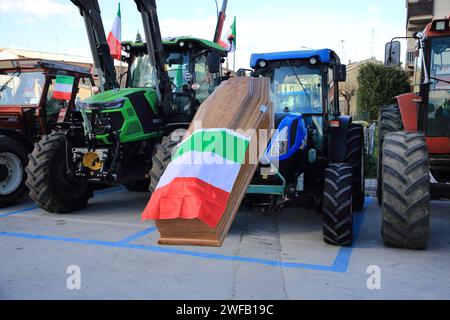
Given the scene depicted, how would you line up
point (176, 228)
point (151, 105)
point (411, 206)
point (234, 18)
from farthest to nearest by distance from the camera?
1. point (234, 18)
2. point (151, 105)
3. point (411, 206)
4. point (176, 228)

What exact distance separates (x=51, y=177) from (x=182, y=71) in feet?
9.16

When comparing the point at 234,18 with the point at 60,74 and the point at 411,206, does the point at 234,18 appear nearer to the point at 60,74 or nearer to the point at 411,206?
the point at 60,74

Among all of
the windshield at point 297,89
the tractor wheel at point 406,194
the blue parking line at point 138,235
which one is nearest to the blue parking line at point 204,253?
the blue parking line at point 138,235

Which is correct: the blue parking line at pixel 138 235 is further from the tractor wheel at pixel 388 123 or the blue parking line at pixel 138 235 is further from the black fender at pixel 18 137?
the tractor wheel at pixel 388 123

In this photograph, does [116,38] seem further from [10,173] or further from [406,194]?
[406,194]

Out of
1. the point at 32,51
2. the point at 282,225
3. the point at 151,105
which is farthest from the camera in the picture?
the point at 32,51

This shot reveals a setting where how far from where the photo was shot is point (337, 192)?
5.13 meters

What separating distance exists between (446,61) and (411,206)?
2101 millimetres

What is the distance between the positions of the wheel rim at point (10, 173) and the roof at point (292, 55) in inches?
170

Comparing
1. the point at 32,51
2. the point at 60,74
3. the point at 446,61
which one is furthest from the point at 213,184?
the point at 32,51

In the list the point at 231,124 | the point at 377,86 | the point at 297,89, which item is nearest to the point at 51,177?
the point at 231,124

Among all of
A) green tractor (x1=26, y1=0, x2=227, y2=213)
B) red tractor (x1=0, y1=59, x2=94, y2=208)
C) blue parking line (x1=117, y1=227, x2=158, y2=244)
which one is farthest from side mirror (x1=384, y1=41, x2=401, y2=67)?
red tractor (x1=0, y1=59, x2=94, y2=208)

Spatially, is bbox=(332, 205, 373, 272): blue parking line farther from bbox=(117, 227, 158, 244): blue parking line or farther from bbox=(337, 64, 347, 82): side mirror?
bbox=(117, 227, 158, 244): blue parking line

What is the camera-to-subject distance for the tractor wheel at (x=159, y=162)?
6.15 metres
